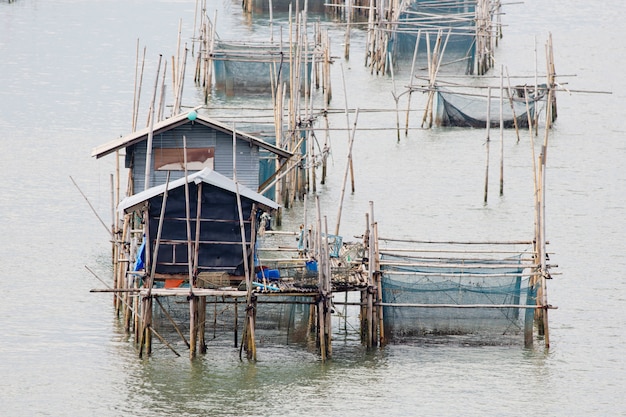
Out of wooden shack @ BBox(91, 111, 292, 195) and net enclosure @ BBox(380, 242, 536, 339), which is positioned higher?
wooden shack @ BBox(91, 111, 292, 195)

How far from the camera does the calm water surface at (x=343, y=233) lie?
54.3ft

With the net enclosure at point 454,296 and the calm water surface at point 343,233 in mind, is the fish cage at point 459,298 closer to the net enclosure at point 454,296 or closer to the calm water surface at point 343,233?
the net enclosure at point 454,296

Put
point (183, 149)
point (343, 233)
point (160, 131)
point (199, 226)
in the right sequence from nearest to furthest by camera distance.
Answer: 1. point (199, 226)
2. point (160, 131)
3. point (183, 149)
4. point (343, 233)

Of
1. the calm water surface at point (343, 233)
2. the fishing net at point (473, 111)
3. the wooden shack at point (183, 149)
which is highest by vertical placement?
A: the wooden shack at point (183, 149)

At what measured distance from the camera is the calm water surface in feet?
54.3

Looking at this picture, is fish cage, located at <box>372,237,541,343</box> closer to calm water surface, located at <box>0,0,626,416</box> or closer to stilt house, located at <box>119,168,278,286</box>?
calm water surface, located at <box>0,0,626,416</box>

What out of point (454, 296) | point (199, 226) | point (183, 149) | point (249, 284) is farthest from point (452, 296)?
point (183, 149)

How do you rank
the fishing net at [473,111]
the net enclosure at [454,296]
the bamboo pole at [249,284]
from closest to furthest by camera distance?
1. the bamboo pole at [249,284]
2. the net enclosure at [454,296]
3. the fishing net at [473,111]

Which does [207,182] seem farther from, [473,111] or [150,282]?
[473,111]

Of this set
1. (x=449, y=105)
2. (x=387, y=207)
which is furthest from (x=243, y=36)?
(x=387, y=207)

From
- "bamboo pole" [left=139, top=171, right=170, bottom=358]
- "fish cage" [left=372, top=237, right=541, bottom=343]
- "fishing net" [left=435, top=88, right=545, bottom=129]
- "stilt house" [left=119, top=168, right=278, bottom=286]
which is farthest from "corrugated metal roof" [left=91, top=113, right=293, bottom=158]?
"fishing net" [left=435, top=88, right=545, bottom=129]

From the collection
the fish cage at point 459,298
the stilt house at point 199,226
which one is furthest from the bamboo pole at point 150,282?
the fish cage at point 459,298

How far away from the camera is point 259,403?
53.1ft

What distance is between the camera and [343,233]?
2405cm
